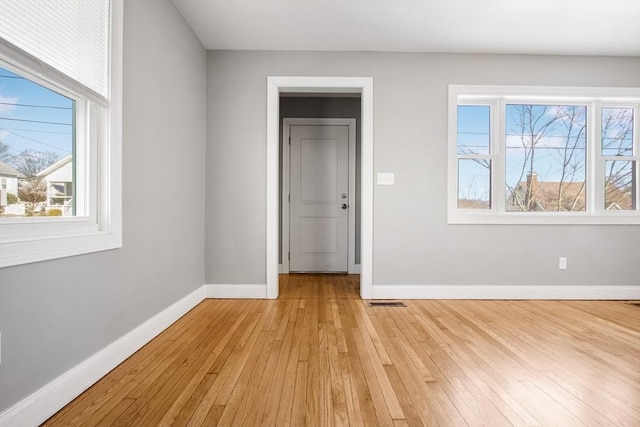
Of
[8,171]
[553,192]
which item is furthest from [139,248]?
[553,192]

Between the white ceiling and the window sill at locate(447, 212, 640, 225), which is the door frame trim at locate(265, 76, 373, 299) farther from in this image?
the window sill at locate(447, 212, 640, 225)

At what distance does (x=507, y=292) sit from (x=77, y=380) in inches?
142

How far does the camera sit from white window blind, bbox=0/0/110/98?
138cm

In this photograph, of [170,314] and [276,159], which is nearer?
[170,314]

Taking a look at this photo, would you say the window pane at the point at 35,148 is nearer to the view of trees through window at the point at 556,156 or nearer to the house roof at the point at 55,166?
the house roof at the point at 55,166

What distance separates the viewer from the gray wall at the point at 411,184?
11.6ft

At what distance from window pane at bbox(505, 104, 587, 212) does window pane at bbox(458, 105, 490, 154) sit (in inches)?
12.2

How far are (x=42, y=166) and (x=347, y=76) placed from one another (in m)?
2.76

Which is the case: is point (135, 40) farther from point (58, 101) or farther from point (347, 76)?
point (347, 76)

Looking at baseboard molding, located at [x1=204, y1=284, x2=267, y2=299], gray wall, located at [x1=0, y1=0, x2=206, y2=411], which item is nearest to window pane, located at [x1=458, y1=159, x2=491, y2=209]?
baseboard molding, located at [x1=204, y1=284, x2=267, y2=299]

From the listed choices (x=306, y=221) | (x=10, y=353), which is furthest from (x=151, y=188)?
(x=306, y=221)

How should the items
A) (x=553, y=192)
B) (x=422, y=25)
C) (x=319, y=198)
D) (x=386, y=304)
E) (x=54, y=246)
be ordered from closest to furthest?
(x=54, y=246) → (x=422, y=25) → (x=386, y=304) → (x=553, y=192) → (x=319, y=198)

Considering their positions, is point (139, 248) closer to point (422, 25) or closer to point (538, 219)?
point (422, 25)

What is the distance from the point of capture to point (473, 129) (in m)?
3.71
